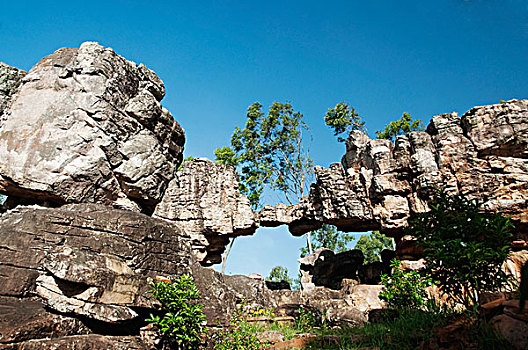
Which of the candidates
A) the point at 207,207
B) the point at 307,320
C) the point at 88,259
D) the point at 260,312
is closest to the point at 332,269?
the point at 207,207

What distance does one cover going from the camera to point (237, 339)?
544 cm

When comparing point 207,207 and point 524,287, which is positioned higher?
point 207,207

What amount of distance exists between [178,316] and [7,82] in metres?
8.44

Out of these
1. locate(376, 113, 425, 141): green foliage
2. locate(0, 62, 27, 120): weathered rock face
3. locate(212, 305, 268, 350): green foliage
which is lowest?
locate(212, 305, 268, 350): green foliage

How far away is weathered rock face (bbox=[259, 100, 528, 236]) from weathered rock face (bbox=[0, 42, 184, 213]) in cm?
705

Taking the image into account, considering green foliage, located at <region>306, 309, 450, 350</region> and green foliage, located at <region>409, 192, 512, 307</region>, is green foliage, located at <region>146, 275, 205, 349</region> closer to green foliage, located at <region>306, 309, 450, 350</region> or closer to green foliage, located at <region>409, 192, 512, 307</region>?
green foliage, located at <region>306, 309, 450, 350</region>

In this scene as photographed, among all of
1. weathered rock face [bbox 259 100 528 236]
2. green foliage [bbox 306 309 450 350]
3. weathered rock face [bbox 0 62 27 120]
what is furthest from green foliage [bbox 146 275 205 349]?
weathered rock face [bbox 259 100 528 236]

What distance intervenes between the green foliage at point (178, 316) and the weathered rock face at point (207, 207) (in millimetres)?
8746

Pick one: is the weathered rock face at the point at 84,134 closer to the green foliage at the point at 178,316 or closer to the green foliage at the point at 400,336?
the green foliage at the point at 178,316

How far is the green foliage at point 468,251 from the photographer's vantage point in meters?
4.89

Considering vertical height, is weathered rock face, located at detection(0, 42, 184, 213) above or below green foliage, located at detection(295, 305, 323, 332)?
above

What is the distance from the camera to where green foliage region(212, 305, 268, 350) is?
5363mm

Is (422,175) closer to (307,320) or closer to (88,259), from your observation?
(307,320)

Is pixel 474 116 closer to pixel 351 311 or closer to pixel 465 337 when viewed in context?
pixel 351 311
